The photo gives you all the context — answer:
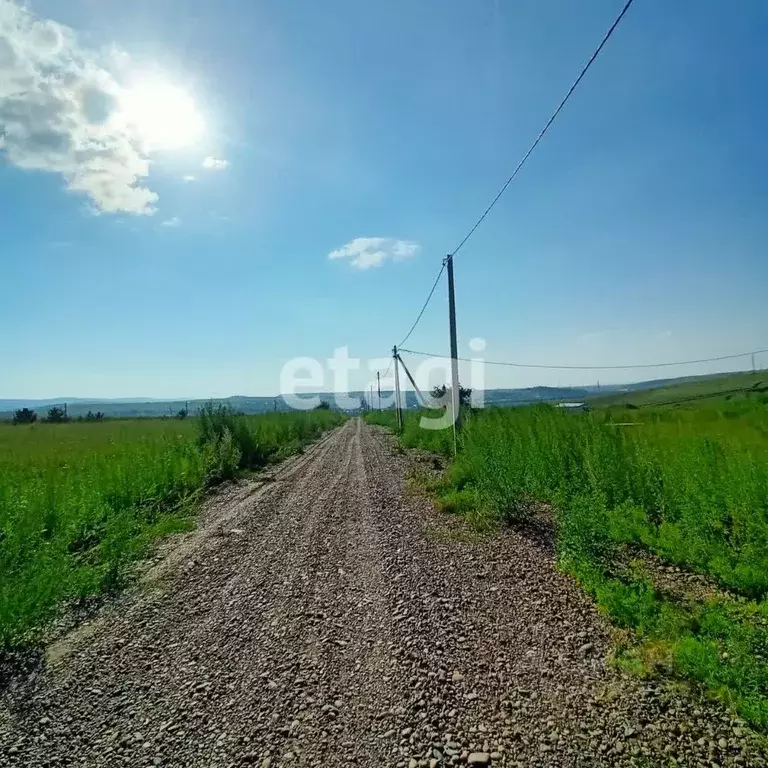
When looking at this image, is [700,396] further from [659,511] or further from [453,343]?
[659,511]

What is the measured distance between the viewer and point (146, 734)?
8.75 feet

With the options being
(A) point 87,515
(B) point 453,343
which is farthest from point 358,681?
(B) point 453,343

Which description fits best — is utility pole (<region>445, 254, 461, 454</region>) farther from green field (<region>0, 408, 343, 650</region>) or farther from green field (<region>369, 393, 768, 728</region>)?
green field (<region>0, 408, 343, 650</region>)

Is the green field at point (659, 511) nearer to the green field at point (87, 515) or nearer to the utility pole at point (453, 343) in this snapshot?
A: the utility pole at point (453, 343)

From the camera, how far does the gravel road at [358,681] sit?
2.44 metres

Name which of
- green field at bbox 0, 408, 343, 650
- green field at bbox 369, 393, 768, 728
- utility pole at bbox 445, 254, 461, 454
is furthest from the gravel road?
utility pole at bbox 445, 254, 461, 454

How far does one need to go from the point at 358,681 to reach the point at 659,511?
5150mm

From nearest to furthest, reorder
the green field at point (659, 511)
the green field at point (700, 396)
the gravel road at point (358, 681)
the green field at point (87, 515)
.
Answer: the gravel road at point (358, 681) → the green field at point (659, 511) → the green field at point (87, 515) → the green field at point (700, 396)

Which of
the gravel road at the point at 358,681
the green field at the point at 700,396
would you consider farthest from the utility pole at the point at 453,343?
the gravel road at the point at 358,681

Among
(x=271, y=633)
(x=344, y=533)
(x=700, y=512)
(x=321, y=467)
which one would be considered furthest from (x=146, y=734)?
(x=321, y=467)

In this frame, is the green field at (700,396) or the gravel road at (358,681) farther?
the green field at (700,396)

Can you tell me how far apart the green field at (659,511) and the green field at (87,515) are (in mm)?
4928

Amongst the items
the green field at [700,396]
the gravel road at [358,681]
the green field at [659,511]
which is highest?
the green field at [700,396]

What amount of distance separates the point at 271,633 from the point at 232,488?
318 inches
